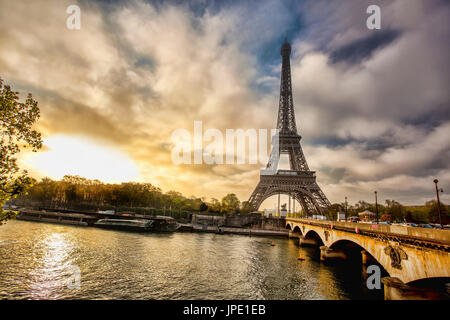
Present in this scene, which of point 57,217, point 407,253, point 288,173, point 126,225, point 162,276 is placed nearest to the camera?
point 407,253

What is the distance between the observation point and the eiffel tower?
64938mm

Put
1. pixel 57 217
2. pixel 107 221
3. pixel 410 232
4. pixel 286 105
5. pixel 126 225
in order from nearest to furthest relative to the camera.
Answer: pixel 410 232
pixel 126 225
pixel 107 221
pixel 57 217
pixel 286 105

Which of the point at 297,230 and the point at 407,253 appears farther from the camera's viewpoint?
the point at 297,230

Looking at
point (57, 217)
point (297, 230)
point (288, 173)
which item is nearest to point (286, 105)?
point (288, 173)

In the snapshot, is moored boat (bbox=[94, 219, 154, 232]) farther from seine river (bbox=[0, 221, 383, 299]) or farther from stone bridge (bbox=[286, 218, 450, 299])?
stone bridge (bbox=[286, 218, 450, 299])

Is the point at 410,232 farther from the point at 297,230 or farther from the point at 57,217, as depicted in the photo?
the point at 57,217

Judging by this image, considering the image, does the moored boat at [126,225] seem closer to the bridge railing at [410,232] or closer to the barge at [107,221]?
the barge at [107,221]

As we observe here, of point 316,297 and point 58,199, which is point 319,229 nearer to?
point 316,297

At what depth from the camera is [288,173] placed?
67.4 metres

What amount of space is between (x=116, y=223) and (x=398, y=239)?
195 feet

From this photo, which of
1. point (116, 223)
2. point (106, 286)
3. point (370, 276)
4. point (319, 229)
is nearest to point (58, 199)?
point (116, 223)

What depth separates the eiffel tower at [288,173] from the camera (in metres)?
64.9

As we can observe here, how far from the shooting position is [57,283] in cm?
1628

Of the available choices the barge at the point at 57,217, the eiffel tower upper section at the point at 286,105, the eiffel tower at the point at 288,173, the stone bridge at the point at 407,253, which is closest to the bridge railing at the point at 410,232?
the stone bridge at the point at 407,253
